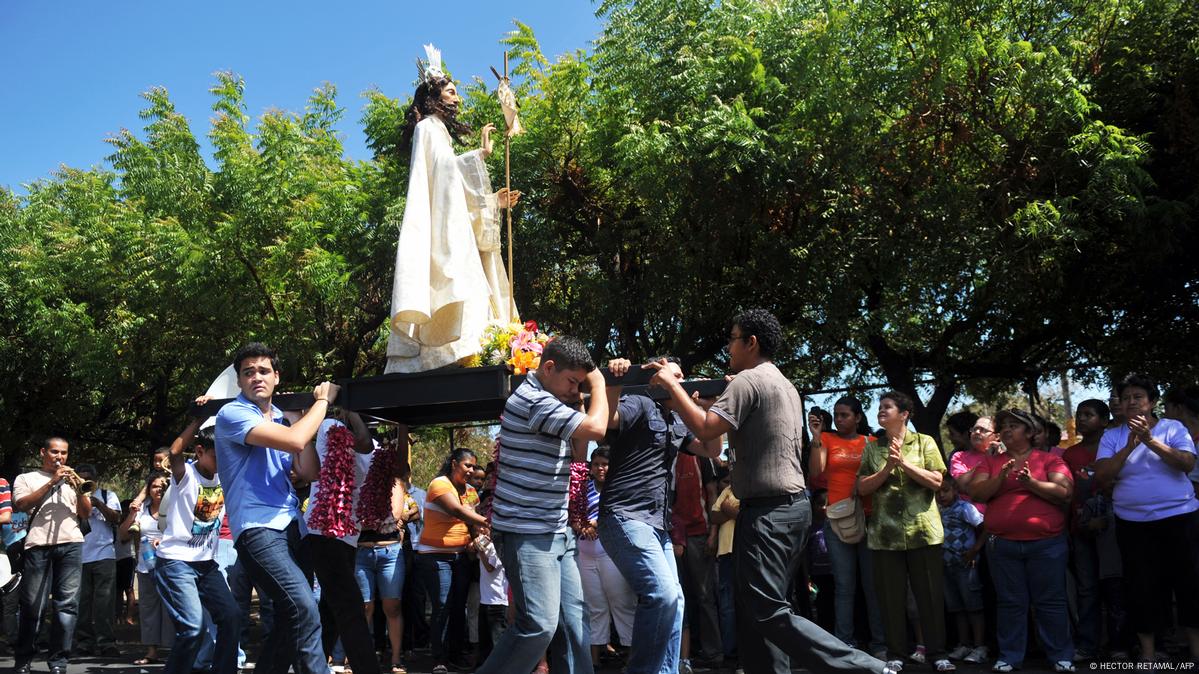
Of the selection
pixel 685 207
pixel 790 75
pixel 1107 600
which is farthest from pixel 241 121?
pixel 1107 600

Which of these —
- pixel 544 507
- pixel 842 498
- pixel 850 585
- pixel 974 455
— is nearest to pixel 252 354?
pixel 544 507

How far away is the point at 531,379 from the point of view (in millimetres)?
5156

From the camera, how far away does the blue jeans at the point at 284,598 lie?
5.11m

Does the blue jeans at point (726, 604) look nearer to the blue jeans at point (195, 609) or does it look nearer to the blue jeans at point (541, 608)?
the blue jeans at point (541, 608)

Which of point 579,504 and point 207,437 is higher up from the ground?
point 207,437

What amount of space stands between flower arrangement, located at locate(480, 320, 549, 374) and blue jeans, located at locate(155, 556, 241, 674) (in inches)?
90.7

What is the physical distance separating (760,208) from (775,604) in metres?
8.28

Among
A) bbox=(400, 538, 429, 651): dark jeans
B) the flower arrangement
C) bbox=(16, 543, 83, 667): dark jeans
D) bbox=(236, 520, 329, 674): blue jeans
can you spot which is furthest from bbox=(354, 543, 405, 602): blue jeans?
bbox=(236, 520, 329, 674): blue jeans

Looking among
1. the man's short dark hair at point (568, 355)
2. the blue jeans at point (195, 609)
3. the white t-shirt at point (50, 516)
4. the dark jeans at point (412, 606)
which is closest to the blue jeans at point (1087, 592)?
the man's short dark hair at point (568, 355)

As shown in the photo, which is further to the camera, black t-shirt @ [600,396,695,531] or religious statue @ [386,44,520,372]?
religious statue @ [386,44,520,372]

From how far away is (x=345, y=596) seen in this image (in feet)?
18.7

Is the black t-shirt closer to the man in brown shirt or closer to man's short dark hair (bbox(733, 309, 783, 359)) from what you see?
man's short dark hair (bbox(733, 309, 783, 359))

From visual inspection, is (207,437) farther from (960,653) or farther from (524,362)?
(960,653)

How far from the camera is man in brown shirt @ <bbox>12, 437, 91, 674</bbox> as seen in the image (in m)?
8.45
